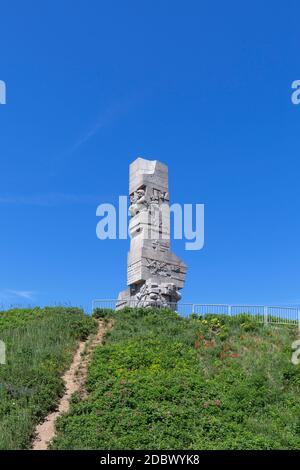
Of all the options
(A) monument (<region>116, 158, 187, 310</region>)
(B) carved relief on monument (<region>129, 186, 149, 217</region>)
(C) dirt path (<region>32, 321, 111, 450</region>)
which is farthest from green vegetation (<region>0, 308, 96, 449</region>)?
(B) carved relief on monument (<region>129, 186, 149, 217</region>)

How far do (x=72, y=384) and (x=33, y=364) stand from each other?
1.48 m

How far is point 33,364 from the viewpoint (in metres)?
17.0

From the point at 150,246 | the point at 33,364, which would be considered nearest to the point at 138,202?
the point at 150,246

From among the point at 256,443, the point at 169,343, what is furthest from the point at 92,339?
the point at 256,443

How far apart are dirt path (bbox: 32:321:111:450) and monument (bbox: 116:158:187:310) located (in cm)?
377

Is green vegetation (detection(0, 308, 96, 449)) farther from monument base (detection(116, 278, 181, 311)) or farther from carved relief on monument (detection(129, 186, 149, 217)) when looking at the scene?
carved relief on monument (detection(129, 186, 149, 217))

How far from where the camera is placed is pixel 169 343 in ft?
63.3

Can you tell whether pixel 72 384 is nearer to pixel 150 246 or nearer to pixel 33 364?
pixel 33 364

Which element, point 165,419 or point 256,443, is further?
point 165,419

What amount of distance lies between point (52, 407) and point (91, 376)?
6.26 feet

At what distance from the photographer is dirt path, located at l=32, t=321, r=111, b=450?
43.7 ft

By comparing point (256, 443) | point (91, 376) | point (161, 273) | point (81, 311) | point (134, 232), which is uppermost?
point (134, 232)

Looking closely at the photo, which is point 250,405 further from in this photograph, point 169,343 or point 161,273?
point 161,273

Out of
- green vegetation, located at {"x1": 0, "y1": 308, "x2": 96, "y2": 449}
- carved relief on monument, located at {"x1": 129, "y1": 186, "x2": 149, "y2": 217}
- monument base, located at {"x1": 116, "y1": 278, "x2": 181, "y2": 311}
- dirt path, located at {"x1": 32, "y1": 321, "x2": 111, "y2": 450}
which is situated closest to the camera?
dirt path, located at {"x1": 32, "y1": 321, "x2": 111, "y2": 450}
